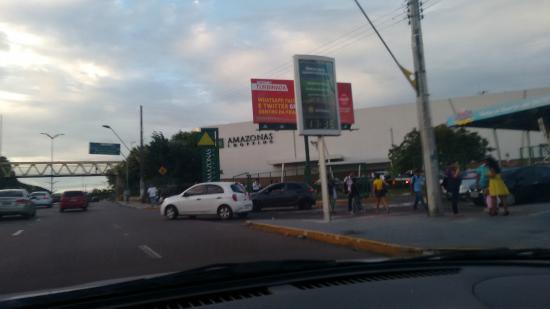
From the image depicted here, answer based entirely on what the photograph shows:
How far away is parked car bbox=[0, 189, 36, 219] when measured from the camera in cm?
2400

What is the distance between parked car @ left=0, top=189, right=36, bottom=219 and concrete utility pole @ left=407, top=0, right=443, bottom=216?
1910 cm

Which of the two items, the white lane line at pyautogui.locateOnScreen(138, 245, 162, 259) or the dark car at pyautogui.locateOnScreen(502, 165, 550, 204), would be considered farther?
the dark car at pyautogui.locateOnScreen(502, 165, 550, 204)

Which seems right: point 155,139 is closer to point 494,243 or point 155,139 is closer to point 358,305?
point 494,243

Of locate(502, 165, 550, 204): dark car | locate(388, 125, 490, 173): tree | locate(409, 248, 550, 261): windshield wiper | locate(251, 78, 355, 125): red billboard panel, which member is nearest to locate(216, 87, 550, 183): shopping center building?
locate(388, 125, 490, 173): tree

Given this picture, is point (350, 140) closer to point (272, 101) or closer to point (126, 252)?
point (272, 101)

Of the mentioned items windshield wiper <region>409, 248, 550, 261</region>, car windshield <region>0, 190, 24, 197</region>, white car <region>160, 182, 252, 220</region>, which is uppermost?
car windshield <region>0, 190, 24, 197</region>

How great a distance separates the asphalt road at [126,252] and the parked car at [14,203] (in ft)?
27.9

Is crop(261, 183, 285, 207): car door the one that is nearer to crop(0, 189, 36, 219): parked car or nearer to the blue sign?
crop(0, 189, 36, 219): parked car

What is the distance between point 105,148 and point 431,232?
5600 cm

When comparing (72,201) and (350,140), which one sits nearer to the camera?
(72,201)

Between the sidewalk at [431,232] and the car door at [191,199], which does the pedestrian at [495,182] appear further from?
the car door at [191,199]

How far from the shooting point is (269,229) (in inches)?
622

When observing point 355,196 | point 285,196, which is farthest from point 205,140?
point 355,196

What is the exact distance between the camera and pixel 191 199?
20891mm
